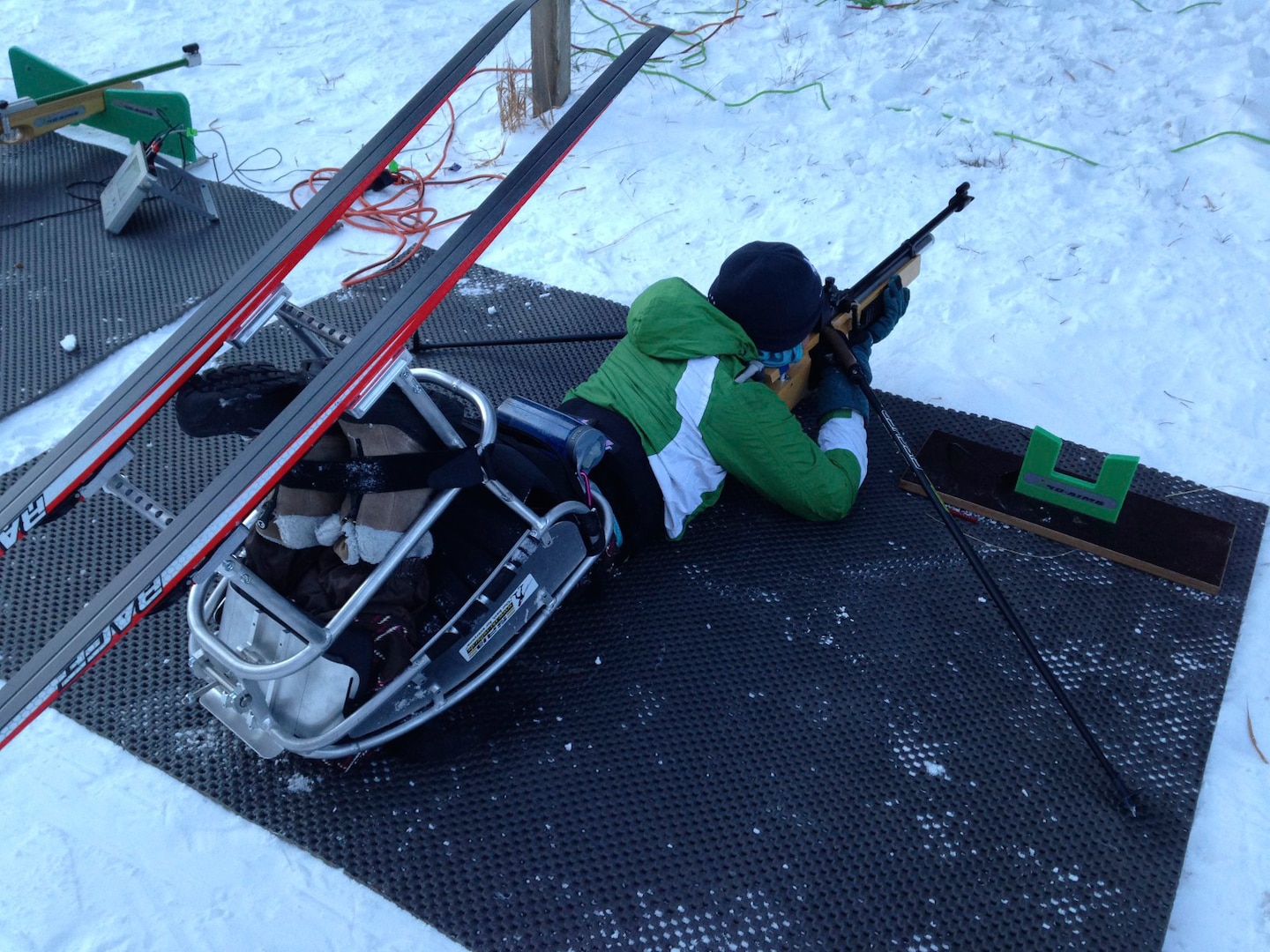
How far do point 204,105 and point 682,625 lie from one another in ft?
12.4

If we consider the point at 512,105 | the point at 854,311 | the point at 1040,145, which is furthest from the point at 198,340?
the point at 1040,145

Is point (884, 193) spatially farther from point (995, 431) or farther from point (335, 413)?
point (335, 413)

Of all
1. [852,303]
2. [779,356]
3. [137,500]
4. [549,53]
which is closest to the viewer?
[137,500]

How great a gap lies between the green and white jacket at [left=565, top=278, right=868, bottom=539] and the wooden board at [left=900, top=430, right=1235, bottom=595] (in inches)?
18.1

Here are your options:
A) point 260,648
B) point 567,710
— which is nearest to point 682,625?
point 567,710

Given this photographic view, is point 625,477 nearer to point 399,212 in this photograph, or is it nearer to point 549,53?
point 399,212

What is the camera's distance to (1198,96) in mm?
4238

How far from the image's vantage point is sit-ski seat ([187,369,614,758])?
72.5 inches

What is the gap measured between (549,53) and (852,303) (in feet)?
7.63

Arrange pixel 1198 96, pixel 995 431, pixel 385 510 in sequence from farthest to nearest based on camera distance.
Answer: pixel 1198 96 → pixel 995 431 → pixel 385 510

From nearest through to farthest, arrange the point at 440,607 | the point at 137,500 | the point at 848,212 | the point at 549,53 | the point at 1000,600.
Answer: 1. the point at 137,500
2. the point at 440,607
3. the point at 1000,600
4. the point at 848,212
5. the point at 549,53

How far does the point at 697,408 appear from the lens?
2369 millimetres

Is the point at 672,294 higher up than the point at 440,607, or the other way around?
the point at 672,294

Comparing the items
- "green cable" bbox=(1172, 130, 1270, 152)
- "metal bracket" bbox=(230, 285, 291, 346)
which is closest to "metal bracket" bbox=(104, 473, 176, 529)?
"metal bracket" bbox=(230, 285, 291, 346)
